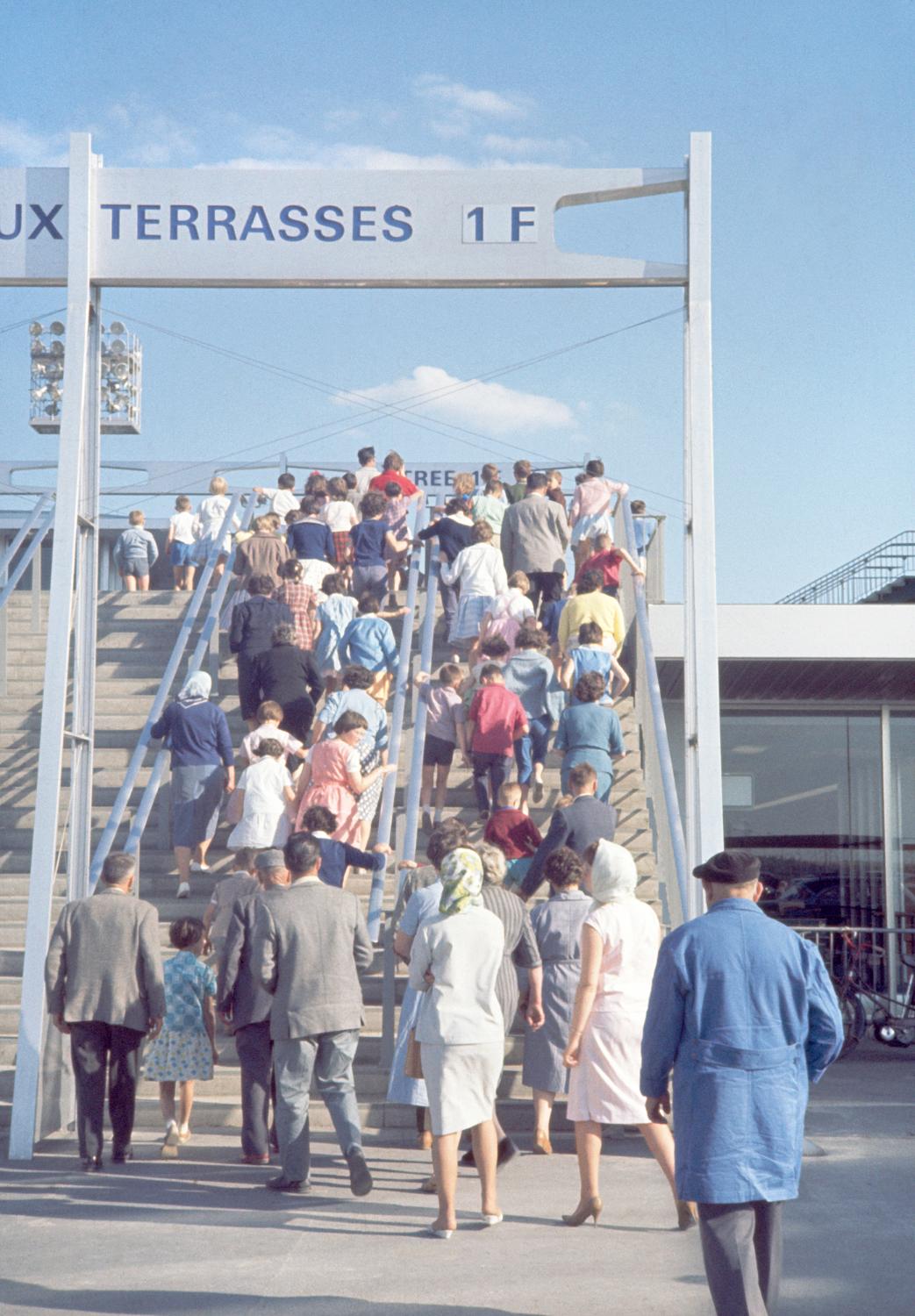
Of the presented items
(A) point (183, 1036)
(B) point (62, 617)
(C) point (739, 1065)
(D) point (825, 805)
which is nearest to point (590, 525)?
(D) point (825, 805)

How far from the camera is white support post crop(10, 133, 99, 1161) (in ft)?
26.8

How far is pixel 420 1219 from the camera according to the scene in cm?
682

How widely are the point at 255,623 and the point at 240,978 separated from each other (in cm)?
459

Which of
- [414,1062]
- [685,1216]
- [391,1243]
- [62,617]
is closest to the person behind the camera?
[391,1243]

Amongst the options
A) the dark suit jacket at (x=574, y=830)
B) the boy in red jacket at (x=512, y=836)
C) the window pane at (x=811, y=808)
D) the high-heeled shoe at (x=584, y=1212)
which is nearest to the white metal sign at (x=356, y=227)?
the dark suit jacket at (x=574, y=830)

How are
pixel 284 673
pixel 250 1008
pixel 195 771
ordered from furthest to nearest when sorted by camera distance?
pixel 284 673
pixel 195 771
pixel 250 1008

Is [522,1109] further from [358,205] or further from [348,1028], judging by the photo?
[358,205]

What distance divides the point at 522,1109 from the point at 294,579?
529 centimetres

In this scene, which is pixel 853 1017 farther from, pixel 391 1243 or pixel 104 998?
pixel 391 1243

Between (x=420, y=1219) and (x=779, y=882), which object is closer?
(x=420, y=1219)

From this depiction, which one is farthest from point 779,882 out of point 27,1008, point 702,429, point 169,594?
point 27,1008

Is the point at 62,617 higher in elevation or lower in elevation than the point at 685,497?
lower

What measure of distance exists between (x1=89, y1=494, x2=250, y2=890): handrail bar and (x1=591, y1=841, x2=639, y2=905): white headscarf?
12.2 ft

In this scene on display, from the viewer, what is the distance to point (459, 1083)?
6.62m
